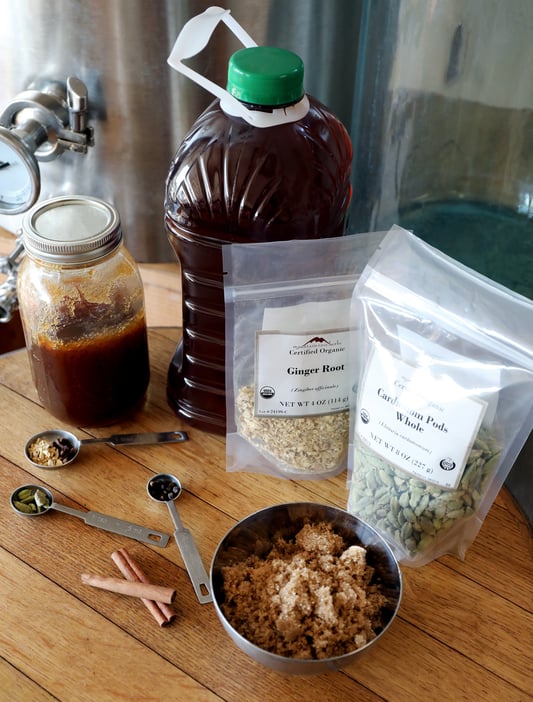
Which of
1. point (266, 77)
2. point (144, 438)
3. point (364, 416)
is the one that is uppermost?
point (266, 77)

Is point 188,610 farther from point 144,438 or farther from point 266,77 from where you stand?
point 266,77

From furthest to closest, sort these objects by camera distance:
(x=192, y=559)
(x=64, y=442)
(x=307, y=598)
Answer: (x=64, y=442)
(x=192, y=559)
(x=307, y=598)

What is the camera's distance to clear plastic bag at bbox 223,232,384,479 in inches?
32.6

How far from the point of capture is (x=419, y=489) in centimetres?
80

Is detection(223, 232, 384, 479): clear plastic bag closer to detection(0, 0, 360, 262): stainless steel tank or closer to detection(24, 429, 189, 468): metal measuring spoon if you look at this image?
detection(24, 429, 189, 468): metal measuring spoon

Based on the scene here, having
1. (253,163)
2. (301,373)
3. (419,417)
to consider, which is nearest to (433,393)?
(419,417)

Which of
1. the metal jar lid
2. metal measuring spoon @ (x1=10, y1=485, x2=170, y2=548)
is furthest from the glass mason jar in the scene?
metal measuring spoon @ (x1=10, y1=485, x2=170, y2=548)

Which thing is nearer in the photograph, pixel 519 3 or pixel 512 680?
pixel 512 680

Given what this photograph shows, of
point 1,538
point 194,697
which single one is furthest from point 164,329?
point 194,697

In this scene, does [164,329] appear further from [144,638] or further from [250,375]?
[144,638]

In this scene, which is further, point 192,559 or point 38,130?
point 38,130

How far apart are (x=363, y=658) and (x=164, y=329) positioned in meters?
0.56

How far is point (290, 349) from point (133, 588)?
0.96ft

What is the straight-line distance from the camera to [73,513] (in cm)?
88
